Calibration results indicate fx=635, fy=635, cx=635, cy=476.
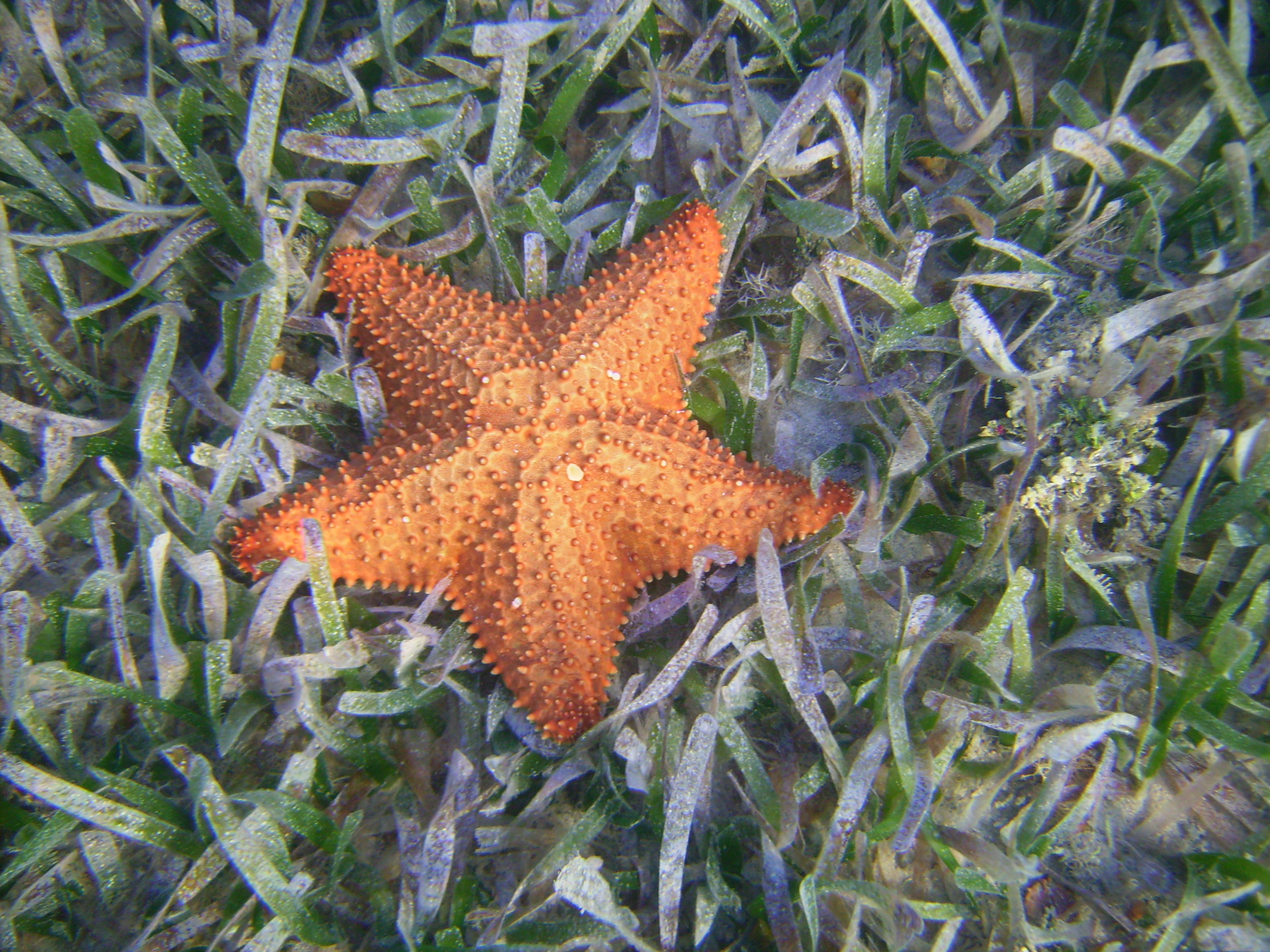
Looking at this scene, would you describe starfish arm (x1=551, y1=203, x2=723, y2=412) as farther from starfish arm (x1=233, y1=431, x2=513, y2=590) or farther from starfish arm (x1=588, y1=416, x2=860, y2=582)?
starfish arm (x1=233, y1=431, x2=513, y2=590)

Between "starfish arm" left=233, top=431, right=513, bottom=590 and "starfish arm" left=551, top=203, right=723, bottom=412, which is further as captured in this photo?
"starfish arm" left=551, top=203, right=723, bottom=412

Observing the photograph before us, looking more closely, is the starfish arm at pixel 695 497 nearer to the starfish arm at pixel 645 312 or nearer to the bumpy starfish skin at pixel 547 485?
the bumpy starfish skin at pixel 547 485

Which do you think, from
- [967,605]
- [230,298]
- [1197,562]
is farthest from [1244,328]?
[230,298]

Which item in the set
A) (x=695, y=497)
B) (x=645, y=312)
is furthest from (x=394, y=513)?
(x=645, y=312)

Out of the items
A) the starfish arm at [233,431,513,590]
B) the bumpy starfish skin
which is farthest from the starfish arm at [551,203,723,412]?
the starfish arm at [233,431,513,590]

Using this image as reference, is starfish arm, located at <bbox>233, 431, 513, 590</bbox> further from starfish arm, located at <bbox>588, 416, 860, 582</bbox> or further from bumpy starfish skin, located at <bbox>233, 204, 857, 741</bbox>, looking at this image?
starfish arm, located at <bbox>588, 416, 860, 582</bbox>

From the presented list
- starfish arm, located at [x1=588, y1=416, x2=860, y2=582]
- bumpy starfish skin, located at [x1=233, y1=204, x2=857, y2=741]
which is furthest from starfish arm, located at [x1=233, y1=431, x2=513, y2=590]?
starfish arm, located at [x1=588, y1=416, x2=860, y2=582]

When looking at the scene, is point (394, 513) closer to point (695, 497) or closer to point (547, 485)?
point (547, 485)

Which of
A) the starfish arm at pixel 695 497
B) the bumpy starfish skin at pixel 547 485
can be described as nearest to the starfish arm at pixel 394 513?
the bumpy starfish skin at pixel 547 485

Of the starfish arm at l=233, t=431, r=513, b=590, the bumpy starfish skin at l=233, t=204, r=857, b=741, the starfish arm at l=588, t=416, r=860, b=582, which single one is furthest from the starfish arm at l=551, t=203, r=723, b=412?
the starfish arm at l=233, t=431, r=513, b=590

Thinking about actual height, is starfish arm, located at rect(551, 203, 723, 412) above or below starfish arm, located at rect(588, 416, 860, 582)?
above
